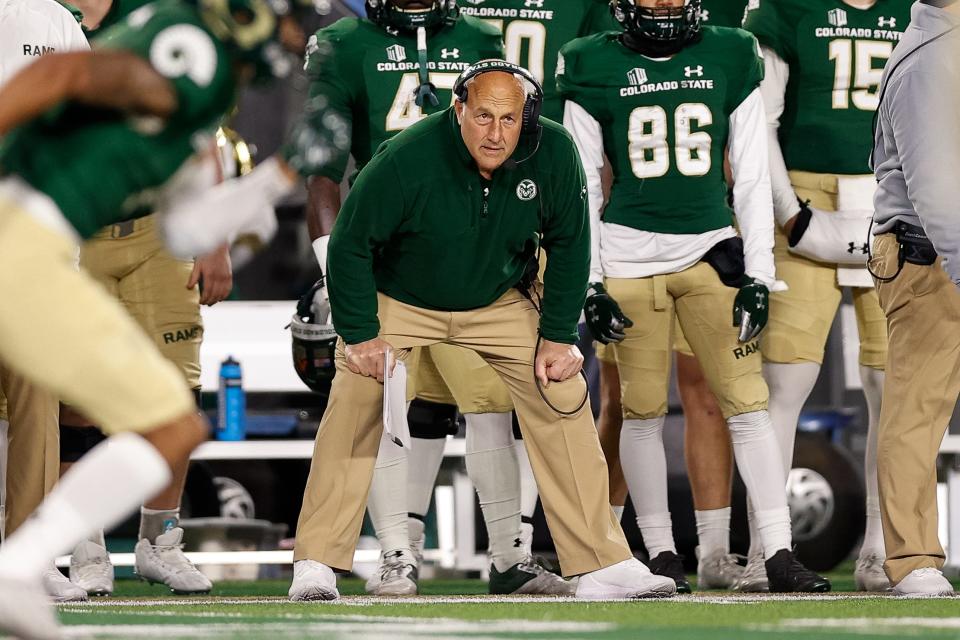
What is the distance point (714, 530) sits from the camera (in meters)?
5.75

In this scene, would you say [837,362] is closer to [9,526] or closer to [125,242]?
[125,242]

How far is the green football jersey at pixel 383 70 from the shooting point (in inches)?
213

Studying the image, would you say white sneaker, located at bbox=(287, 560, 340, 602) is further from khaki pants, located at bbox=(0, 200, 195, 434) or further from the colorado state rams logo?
khaki pants, located at bbox=(0, 200, 195, 434)

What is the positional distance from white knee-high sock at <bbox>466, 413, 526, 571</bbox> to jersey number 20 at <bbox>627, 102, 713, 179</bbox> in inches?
36.2

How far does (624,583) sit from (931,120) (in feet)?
4.81

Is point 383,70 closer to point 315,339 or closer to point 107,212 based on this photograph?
point 315,339

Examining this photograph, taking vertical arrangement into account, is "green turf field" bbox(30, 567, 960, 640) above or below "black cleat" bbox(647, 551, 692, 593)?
above

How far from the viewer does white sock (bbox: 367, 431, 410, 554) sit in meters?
5.23

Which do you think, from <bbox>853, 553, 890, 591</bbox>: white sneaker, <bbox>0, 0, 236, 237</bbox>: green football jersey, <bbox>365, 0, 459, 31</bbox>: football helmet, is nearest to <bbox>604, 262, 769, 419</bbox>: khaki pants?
<bbox>853, 553, 890, 591</bbox>: white sneaker

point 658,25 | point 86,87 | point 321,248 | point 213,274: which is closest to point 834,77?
point 658,25

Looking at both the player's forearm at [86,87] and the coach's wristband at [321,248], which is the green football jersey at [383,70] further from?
the player's forearm at [86,87]

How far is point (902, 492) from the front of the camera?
190 inches

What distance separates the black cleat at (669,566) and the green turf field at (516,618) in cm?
44

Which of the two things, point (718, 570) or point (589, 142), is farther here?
point (718, 570)
